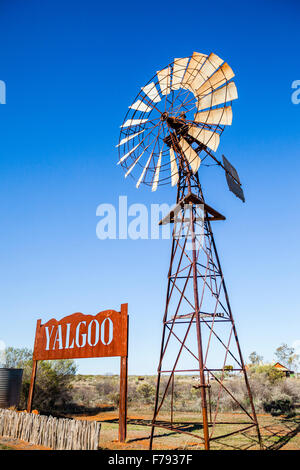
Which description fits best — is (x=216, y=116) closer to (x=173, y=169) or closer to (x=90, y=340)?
(x=173, y=169)

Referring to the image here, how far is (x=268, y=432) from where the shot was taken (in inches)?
449

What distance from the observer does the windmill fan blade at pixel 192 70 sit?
9.91m

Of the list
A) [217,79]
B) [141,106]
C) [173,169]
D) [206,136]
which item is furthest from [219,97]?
[173,169]

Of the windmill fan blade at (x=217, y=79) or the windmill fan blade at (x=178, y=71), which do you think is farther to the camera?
the windmill fan blade at (x=178, y=71)

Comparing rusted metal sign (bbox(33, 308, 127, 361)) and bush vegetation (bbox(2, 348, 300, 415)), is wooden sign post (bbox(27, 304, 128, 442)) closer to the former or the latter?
rusted metal sign (bbox(33, 308, 127, 361))

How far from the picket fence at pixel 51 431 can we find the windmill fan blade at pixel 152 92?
10.2 metres

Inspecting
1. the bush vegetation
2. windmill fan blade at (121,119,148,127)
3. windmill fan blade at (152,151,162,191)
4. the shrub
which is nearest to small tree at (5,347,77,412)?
the bush vegetation

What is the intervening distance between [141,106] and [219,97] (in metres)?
2.81

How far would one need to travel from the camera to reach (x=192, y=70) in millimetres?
10461

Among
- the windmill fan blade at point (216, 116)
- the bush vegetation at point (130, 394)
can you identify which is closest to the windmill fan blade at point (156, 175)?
the windmill fan blade at point (216, 116)

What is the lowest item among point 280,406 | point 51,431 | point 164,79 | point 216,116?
point 280,406

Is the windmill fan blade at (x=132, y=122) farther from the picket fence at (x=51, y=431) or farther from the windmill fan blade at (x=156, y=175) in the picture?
the picket fence at (x=51, y=431)
